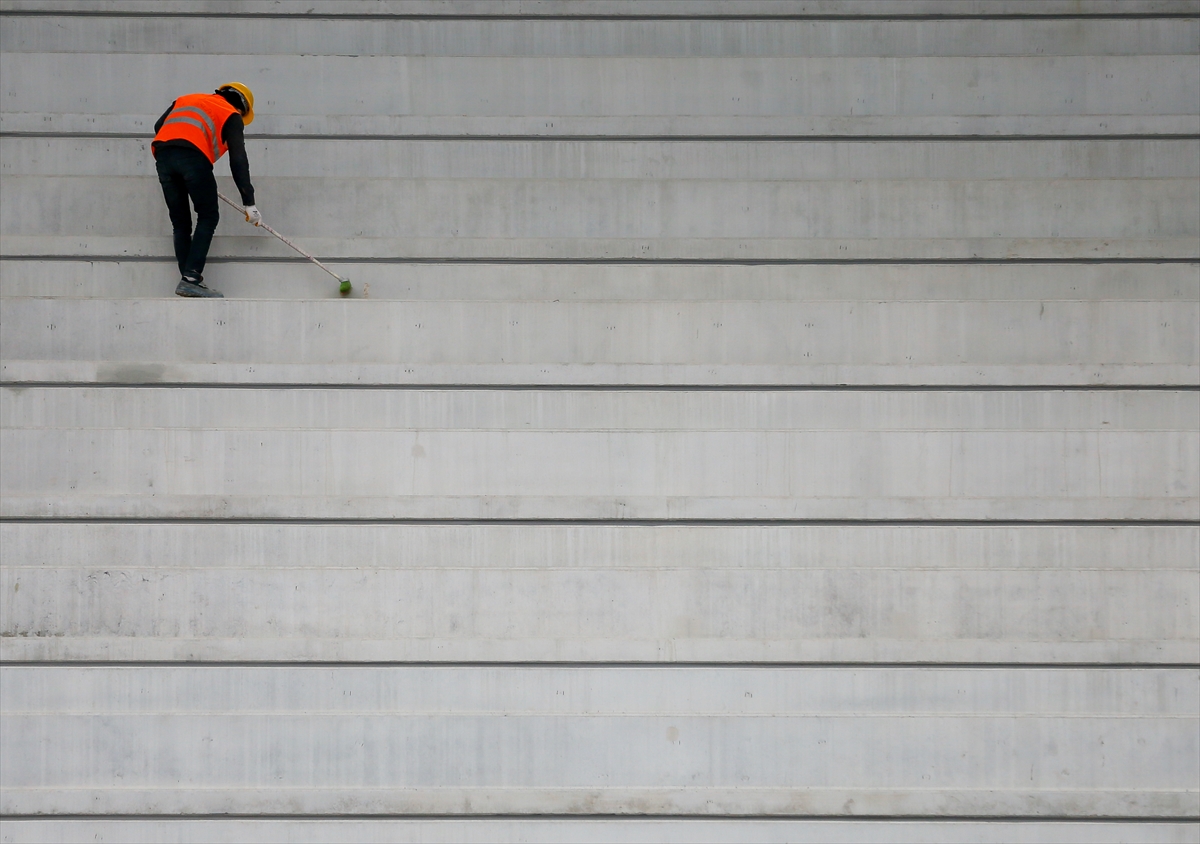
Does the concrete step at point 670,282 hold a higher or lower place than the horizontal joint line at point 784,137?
lower

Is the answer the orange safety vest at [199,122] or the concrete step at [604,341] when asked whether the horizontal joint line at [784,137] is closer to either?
the orange safety vest at [199,122]

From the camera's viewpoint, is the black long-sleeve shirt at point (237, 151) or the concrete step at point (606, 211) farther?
the concrete step at point (606, 211)

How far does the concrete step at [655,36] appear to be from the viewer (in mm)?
4551

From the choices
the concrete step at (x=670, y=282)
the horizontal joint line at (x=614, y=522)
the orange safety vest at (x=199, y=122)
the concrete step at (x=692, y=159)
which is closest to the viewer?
the orange safety vest at (x=199, y=122)

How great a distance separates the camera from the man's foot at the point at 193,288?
13.9ft

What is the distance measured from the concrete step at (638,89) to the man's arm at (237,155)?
15.3 inches

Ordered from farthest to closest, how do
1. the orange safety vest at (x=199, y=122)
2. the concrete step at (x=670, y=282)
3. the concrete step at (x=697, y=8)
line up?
the concrete step at (x=697, y=8)
the concrete step at (x=670, y=282)
the orange safety vest at (x=199, y=122)

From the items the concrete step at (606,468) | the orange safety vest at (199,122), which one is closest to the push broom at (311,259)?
the orange safety vest at (199,122)

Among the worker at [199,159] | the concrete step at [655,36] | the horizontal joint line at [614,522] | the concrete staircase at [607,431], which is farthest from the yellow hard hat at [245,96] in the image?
the horizontal joint line at [614,522]

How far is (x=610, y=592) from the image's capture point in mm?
4145

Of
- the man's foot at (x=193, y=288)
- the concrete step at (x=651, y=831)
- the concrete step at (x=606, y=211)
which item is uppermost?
the concrete step at (x=606, y=211)

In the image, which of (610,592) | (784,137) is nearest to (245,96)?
(784,137)

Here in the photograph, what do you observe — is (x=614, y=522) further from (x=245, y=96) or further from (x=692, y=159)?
(x=245, y=96)

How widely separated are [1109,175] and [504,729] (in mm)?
4378
